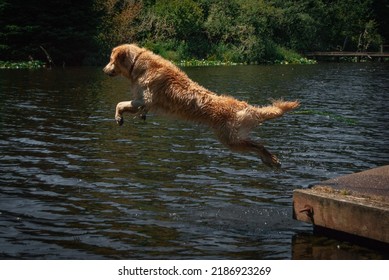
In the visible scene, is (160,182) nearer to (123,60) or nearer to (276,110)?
(123,60)

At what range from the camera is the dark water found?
22.2 feet

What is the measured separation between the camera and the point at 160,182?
9477 millimetres

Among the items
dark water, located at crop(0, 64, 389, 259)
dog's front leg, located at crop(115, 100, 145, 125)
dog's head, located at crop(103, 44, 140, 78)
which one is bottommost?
dark water, located at crop(0, 64, 389, 259)

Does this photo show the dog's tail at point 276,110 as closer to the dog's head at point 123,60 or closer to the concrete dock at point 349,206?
the concrete dock at point 349,206

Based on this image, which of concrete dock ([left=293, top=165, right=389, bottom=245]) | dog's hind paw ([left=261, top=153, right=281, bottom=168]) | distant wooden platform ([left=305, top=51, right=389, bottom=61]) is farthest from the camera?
distant wooden platform ([left=305, top=51, right=389, bottom=61])

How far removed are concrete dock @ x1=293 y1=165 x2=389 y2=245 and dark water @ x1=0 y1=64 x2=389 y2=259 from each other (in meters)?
0.23

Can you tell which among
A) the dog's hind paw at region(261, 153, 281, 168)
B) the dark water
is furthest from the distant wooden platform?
the dog's hind paw at region(261, 153, 281, 168)

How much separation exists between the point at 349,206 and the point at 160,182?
11.9ft

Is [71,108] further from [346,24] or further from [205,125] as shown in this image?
[346,24]

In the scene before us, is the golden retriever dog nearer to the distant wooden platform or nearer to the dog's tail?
the dog's tail

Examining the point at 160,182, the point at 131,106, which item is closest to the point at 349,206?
the point at 160,182

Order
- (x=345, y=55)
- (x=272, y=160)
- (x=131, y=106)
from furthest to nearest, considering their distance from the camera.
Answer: (x=345, y=55) → (x=131, y=106) → (x=272, y=160)

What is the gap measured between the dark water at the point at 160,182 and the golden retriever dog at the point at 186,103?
0.49 metres

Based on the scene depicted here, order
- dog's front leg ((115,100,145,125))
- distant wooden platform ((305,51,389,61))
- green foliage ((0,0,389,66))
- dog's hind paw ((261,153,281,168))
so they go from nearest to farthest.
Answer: dog's hind paw ((261,153,281,168))
dog's front leg ((115,100,145,125))
green foliage ((0,0,389,66))
distant wooden platform ((305,51,389,61))
